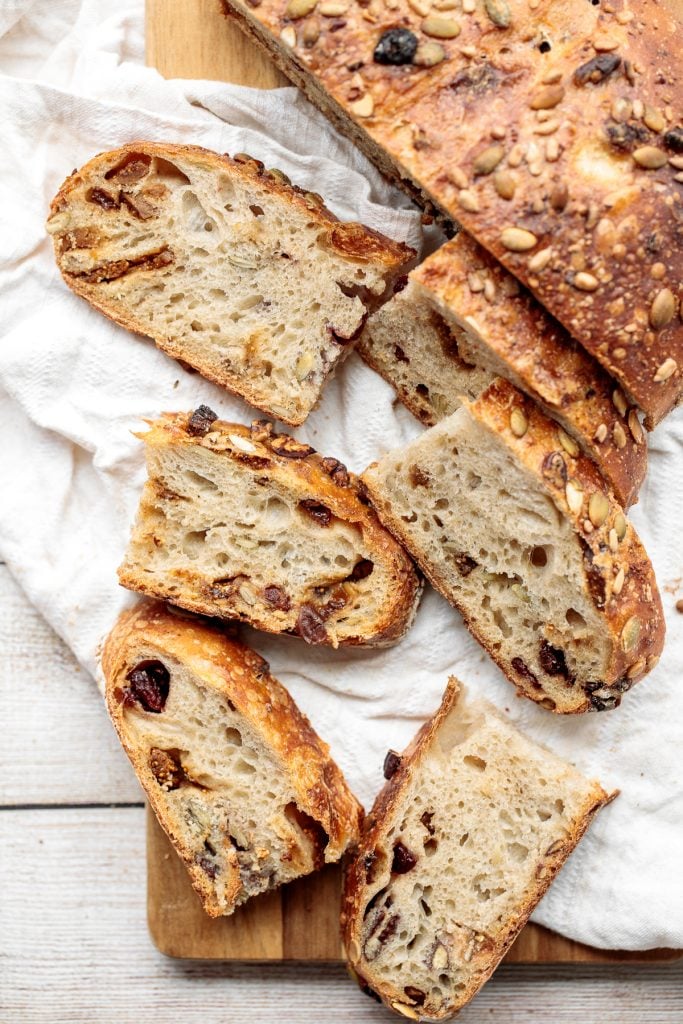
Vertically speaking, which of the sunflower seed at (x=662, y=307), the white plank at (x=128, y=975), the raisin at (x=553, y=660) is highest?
the sunflower seed at (x=662, y=307)

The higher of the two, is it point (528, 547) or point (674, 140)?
point (674, 140)

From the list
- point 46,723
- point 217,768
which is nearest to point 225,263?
point 217,768

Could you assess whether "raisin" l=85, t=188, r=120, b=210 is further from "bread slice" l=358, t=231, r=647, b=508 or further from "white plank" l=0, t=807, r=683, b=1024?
"white plank" l=0, t=807, r=683, b=1024

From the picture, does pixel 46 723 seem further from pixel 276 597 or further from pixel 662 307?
pixel 662 307

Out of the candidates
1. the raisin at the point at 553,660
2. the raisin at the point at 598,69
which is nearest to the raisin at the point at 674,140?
the raisin at the point at 598,69

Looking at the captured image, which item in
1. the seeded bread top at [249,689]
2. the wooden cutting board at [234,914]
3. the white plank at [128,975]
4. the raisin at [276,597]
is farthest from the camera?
the white plank at [128,975]

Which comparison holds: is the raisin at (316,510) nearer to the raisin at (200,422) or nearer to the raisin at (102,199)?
the raisin at (200,422)
